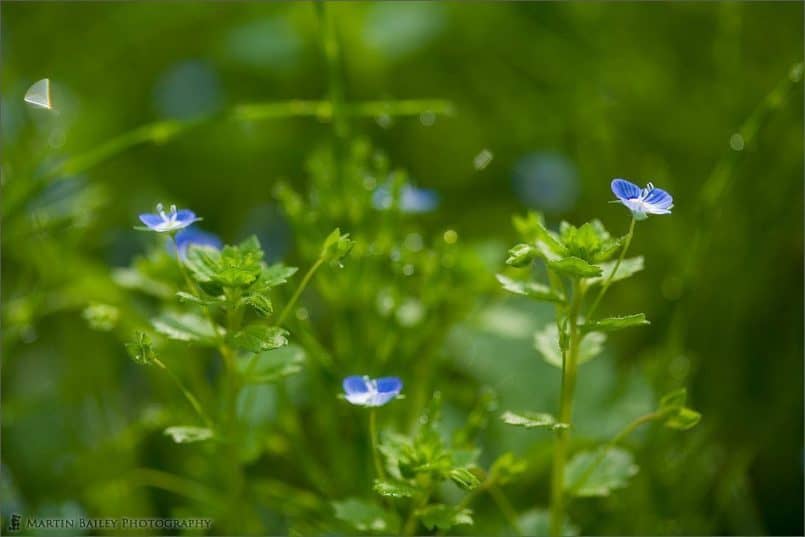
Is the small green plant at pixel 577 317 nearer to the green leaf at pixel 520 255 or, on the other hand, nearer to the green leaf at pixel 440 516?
the green leaf at pixel 520 255

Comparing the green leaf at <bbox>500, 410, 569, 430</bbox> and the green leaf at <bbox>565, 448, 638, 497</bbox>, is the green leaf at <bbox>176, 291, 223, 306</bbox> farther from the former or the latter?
the green leaf at <bbox>565, 448, 638, 497</bbox>

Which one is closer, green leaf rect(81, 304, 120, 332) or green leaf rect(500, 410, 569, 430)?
green leaf rect(500, 410, 569, 430)

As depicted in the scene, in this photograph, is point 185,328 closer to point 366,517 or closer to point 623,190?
point 366,517

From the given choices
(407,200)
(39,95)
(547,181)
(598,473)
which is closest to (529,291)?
(598,473)

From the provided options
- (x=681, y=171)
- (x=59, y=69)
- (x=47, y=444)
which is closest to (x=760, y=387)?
(x=681, y=171)

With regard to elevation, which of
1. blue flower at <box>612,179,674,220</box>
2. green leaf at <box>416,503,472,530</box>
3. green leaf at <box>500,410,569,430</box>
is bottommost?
green leaf at <box>416,503,472,530</box>

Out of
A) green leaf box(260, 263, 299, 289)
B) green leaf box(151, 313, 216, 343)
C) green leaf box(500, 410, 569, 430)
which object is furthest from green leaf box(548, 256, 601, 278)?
green leaf box(151, 313, 216, 343)

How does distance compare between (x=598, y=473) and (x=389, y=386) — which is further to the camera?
(x=598, y=473)
